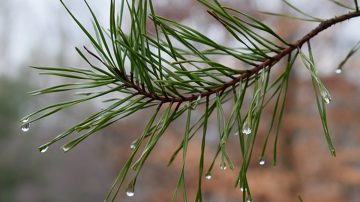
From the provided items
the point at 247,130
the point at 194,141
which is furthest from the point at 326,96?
the point at 194,141

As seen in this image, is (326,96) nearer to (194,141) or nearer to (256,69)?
(256,69)

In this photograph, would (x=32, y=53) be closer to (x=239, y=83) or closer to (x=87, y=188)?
(x=87, y=188)

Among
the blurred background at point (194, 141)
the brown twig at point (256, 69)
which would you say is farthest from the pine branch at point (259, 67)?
the blurred background at point (194, 141)

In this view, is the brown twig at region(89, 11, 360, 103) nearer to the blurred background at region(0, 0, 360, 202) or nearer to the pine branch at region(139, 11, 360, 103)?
the pine branch at region(139, 11, 360, 103)

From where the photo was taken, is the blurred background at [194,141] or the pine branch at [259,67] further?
the blurred background at [194,141]

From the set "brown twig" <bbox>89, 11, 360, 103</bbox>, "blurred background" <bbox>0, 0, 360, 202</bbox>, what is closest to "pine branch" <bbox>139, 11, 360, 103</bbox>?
"brown twig" <bbox>89, 11, 360, 103</bbox>

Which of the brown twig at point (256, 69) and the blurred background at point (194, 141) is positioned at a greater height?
the blurred background at point (194, 141)

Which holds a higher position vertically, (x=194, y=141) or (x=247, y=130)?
(x=194, y=141)

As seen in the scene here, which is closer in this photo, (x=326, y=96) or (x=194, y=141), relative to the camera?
(x=326, y=96)

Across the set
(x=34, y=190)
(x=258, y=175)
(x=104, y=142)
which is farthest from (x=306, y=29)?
(x=34, y=190)

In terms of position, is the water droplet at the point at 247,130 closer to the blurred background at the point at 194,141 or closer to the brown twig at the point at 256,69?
the brown twig at the point at 256,69
